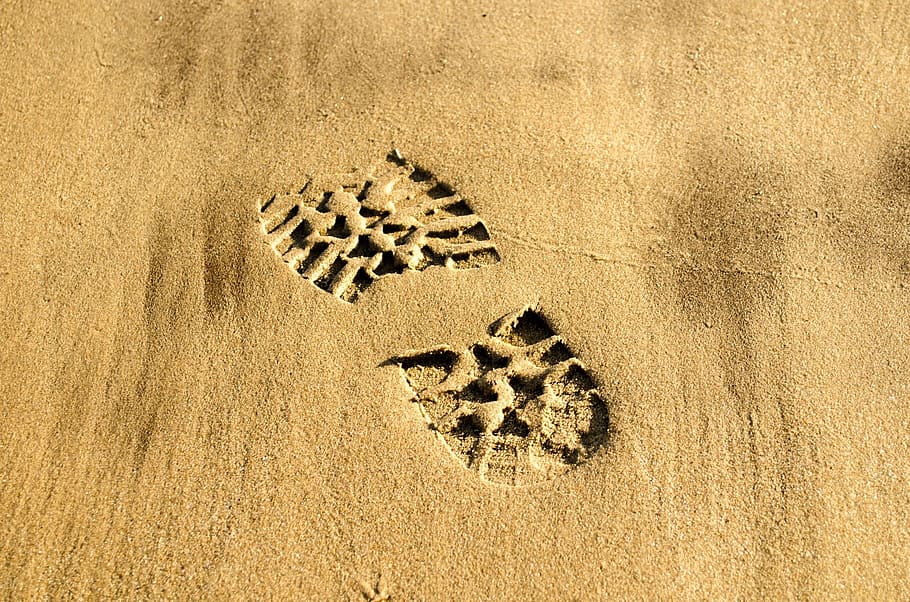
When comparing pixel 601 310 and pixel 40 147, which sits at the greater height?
pixel 40 147

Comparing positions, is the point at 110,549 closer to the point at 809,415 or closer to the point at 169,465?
the point at 169,465

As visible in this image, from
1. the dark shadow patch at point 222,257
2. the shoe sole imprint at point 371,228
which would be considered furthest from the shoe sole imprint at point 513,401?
the dark shadow patch at point 222,257

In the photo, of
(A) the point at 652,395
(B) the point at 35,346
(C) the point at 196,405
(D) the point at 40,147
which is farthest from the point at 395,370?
(D) the point at 40,147

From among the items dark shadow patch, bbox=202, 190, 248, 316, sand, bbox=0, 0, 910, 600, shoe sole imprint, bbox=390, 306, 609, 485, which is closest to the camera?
sand, bbox=0, 0, 910, 600

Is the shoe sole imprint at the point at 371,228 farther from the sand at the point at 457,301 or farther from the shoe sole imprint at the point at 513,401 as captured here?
the shoe sole imprint at the point at 513,401

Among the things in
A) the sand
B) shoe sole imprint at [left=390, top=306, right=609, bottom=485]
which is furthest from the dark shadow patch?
shoe sole imprint at [left=390, top=306, right=609, bottom=485]

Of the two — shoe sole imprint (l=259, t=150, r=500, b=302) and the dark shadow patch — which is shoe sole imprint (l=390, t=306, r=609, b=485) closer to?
shoe sole imprint (l=259, t=150, r=500, b=302)
